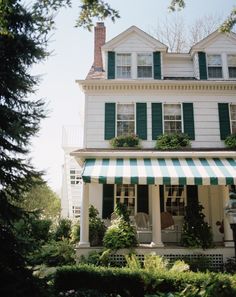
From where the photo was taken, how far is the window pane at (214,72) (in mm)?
17484

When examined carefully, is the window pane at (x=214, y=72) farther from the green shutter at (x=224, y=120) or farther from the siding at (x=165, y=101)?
the green shutter at (x=224, y=120)

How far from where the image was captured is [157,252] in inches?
504

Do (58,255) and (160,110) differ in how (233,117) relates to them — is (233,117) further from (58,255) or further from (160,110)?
(58,255)

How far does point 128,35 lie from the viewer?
1764 centimetres

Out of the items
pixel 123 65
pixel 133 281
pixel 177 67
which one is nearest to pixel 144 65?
pixel 123 65

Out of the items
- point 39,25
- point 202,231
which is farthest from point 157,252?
point 39,25

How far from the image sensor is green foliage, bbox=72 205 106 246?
45.5 feet

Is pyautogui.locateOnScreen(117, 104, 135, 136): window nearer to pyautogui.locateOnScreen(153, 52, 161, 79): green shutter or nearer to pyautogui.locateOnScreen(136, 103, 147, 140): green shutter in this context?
pyautogui.locateOnScreen(136, 103, 147, 140): green shutter

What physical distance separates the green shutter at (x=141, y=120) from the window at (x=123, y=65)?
184 centimetres

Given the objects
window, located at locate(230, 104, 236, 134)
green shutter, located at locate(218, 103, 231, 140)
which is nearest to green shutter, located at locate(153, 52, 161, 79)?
green shutter, located at locate(218, 103, 231, 140)

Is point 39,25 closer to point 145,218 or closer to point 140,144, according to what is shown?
point 140,144

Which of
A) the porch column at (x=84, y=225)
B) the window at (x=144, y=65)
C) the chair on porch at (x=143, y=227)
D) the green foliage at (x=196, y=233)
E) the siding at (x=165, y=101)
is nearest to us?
the green foliage at (x=196, y=233)

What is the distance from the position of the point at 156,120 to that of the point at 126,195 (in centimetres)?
404

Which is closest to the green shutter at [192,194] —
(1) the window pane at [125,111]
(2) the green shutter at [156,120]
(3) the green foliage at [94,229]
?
(2) the green shutter at [156,120]
